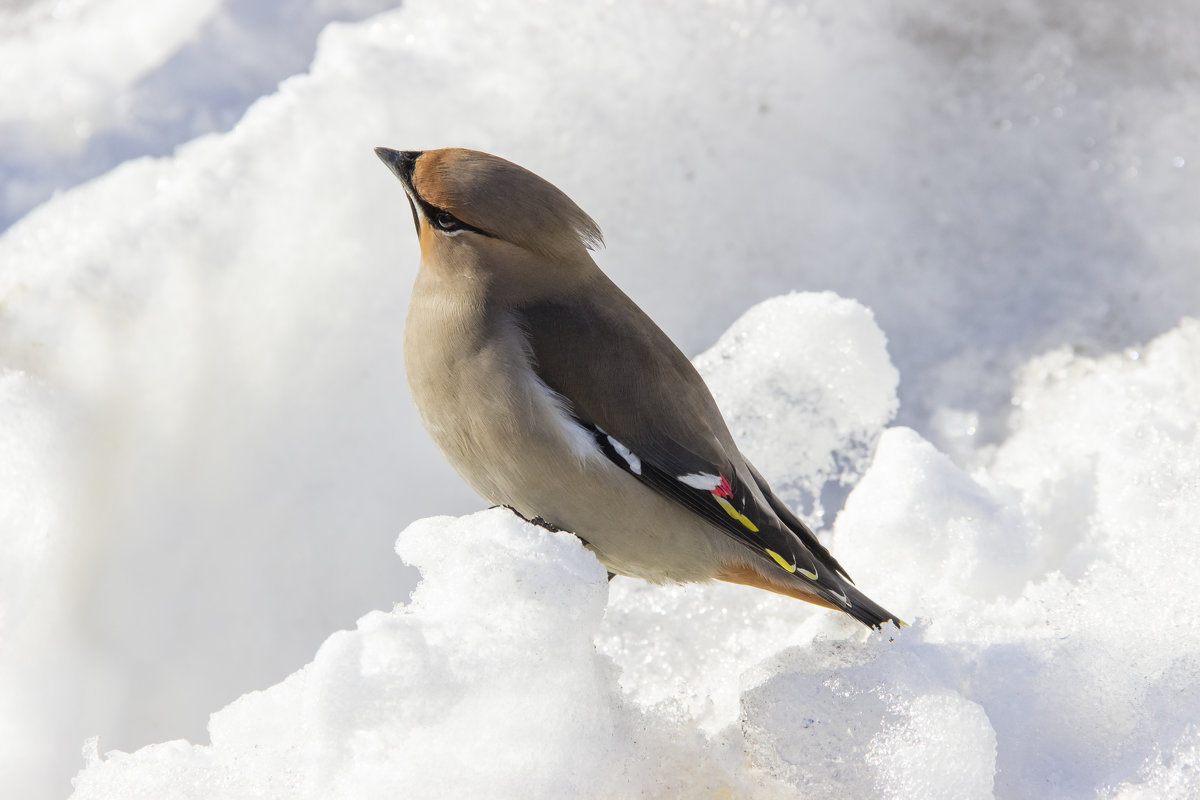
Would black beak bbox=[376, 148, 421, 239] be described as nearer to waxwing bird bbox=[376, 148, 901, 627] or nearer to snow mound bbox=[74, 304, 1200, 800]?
waxwing bird bbox=[376, 148, 901, 627]

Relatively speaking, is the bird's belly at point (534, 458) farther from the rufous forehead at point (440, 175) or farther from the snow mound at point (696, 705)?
the rufous forehead at point (440, 175)

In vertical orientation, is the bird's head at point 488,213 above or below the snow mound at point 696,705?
above

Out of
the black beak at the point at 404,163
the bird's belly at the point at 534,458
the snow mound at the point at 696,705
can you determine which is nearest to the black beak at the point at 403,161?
the black beak at the point at 404,163

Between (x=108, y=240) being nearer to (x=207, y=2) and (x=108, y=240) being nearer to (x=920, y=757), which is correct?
(x=207, y=2)

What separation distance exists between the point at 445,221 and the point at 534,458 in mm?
508

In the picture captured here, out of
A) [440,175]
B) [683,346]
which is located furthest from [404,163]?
[683,346]

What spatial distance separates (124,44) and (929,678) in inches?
139

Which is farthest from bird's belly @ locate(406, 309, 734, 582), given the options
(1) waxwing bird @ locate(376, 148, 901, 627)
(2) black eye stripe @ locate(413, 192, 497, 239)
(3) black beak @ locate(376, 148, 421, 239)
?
(3) black beak @ locate(376, 148, 421, 239)

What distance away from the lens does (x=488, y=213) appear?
2021 millimetres

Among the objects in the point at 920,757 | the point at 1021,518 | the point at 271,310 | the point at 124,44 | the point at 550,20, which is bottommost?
the point at 920,757

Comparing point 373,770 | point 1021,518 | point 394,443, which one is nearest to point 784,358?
point 1021,518

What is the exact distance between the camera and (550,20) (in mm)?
3693

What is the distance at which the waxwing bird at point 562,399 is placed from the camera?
1934mm

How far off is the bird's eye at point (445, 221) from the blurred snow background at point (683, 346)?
591 millimetres
